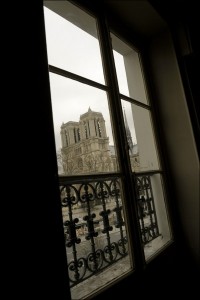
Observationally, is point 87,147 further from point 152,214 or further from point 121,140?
point 152,214

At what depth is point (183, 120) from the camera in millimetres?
1945

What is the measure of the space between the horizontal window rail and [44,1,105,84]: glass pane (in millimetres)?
690

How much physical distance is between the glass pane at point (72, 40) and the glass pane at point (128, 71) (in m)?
0.27

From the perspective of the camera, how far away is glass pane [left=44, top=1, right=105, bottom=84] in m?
1.31

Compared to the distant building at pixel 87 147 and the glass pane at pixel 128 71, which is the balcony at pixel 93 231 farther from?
the glass pane at pixel 128 71

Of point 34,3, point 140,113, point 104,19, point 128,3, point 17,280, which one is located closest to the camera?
point 17,280

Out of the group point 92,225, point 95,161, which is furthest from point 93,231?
point 95,161

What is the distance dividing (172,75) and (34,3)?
1.49 metres

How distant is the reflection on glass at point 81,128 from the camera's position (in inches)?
46.6

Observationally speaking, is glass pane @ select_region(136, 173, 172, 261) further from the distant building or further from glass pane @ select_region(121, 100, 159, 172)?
the distant building

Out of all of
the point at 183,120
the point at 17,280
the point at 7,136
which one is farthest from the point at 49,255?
the point at 183,120

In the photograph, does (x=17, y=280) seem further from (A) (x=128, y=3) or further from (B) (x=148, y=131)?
(A) (x=128, y=3)

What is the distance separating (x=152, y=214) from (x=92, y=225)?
0.70m

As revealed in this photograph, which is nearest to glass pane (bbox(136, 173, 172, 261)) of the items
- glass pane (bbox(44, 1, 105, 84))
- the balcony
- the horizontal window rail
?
the balcony
